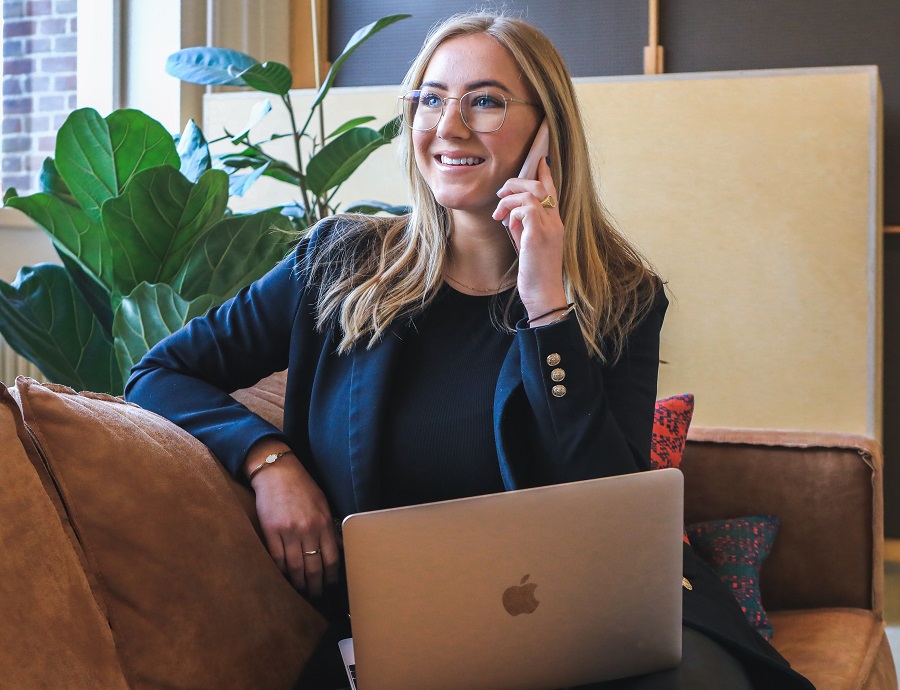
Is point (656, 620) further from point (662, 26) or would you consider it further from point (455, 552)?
point (662, 26)

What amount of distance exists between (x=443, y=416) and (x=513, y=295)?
0.24 metres

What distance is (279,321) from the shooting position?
4.92ft

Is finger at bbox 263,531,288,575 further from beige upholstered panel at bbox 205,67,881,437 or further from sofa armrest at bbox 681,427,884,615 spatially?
beige upholstered panel at bbox 205,67,881,437

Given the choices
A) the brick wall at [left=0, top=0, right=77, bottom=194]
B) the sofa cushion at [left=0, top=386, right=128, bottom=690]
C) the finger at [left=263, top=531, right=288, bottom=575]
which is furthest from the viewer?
the brick wall at [left=0, top=0, right=77, bottom=194]

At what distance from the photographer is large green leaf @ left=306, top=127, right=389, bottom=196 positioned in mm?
2281

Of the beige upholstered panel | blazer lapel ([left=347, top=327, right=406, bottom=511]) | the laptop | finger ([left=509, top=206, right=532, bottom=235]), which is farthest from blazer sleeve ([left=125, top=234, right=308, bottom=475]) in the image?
the beige upholstered panel

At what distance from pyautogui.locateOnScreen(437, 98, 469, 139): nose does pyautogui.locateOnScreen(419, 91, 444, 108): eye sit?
0.06 ft

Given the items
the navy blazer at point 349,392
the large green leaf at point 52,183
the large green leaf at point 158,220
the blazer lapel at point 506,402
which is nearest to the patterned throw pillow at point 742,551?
the navy blazer at point 349,392

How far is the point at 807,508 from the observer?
1859 mm

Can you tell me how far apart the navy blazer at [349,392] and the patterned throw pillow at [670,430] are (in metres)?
0.31

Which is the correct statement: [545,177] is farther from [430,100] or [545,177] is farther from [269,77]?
[269,77]

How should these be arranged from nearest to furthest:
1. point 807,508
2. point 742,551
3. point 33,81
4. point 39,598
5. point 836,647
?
point 39,598
point 836,647
point 742,551
point 807,508
point 33,81

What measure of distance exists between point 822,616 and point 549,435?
0.81 metres

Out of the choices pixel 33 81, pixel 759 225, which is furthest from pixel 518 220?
pixel 33 81
